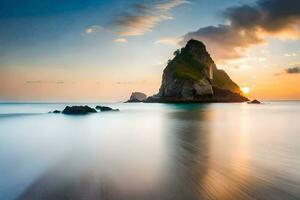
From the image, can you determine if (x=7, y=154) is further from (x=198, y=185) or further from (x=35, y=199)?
(x=198, y=185)

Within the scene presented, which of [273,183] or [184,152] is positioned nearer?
[273,183]

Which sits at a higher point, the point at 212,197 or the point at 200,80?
the point at 200,80

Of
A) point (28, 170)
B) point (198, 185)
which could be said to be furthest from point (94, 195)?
point (28, 170)

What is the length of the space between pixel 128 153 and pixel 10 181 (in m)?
7.04

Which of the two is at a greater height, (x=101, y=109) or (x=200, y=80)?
(x=200, y=80)

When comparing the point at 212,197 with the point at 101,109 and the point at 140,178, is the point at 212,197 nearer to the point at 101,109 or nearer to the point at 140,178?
the point at 140,178

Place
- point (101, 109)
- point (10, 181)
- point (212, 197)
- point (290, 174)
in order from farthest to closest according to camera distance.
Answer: point (101, 109)
point (290, 174)
point (10, 181)
point (212, 197)

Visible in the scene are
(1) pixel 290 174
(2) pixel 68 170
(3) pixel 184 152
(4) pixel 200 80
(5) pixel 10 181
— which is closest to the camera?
(5) pixel 10 181

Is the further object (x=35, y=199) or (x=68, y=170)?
(x=68, y=170)

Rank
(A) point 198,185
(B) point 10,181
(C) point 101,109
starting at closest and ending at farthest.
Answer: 1. (A) point 198,185
2. (B) point 10,181
3. (C) point 101,109

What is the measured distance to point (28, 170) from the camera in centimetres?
1158

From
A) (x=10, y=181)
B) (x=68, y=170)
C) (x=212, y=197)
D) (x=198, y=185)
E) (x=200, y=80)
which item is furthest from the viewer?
(x=200, y=80)

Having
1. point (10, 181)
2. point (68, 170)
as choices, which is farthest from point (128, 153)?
point (10, 181)

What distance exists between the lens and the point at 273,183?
29.5 ft
